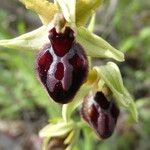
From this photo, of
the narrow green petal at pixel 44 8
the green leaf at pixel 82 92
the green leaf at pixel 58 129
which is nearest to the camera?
the narrow green petal at pixel 44 8

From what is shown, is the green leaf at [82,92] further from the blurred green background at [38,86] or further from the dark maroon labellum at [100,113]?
the blurred green background at [38,86]

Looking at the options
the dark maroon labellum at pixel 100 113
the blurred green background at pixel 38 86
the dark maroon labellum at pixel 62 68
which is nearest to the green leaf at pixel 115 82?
the dark maroon labellum at pixel 100 113

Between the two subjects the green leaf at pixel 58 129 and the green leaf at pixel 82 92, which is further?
the green leaf at pixel 58 129

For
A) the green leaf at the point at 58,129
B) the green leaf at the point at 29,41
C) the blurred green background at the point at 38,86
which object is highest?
the green leaf at the point at 29,41

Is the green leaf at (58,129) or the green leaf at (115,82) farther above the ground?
the green leaf at (115,82)

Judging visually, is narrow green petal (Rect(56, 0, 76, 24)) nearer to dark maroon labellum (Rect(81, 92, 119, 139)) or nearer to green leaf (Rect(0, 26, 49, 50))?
green leaf (Rect(0, 26, 49, 50))

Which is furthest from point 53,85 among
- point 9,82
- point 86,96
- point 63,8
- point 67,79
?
point 9,82

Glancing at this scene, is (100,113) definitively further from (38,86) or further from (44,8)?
(38,86)

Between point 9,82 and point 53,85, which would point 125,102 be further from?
point 9,82
